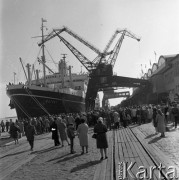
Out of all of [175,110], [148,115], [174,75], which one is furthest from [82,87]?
[175,110]

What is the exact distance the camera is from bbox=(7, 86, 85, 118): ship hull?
44.0m

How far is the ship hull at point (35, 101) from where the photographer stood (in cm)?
4400

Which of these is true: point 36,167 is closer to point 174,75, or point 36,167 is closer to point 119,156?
point 119,156

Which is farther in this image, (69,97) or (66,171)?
(69,97)

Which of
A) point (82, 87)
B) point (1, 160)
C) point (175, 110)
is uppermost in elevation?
point (82, 87)

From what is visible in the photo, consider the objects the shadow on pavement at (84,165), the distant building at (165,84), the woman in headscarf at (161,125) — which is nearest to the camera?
the shadow on pavement at (84,165)

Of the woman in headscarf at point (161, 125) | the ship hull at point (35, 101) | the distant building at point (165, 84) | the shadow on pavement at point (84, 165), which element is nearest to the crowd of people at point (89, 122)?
the woman in headscarf at point (161, 125)

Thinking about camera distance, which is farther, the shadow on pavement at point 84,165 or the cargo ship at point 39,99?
the cargo ship at point 39,99

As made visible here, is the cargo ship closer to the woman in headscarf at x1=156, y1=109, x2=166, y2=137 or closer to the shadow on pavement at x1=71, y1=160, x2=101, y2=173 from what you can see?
the woman in headscarf at x1=156, y1=109, x2=166, y2=137

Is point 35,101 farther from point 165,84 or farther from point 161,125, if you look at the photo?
point 161,125

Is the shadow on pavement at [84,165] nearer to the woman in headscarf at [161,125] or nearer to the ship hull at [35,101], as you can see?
the woman in headscarf at [161,125]

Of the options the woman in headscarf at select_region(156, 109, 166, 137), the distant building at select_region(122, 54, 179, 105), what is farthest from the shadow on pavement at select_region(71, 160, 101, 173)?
the distant building at select_region(122, 54, 179, 105)

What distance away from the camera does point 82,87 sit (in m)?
64.4

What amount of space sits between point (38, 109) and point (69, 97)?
811cm
